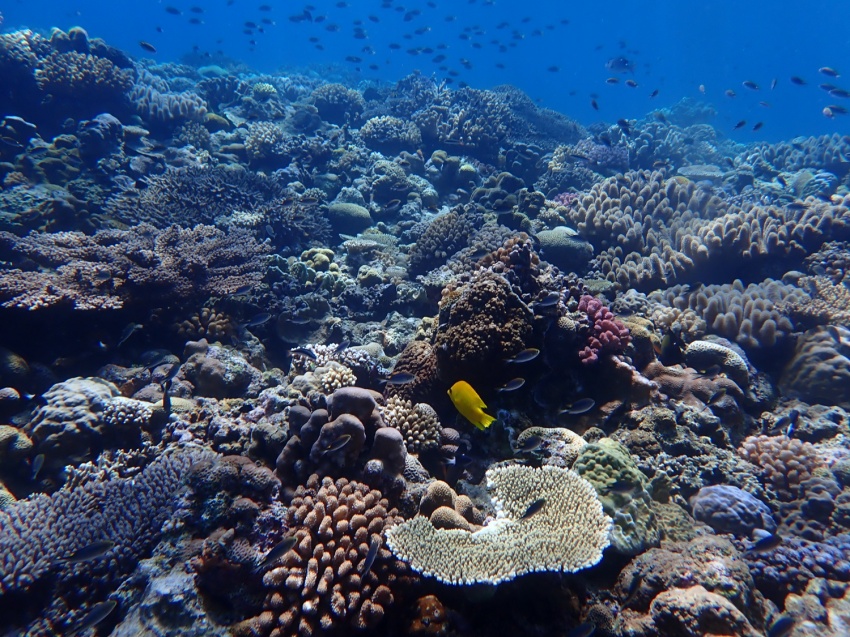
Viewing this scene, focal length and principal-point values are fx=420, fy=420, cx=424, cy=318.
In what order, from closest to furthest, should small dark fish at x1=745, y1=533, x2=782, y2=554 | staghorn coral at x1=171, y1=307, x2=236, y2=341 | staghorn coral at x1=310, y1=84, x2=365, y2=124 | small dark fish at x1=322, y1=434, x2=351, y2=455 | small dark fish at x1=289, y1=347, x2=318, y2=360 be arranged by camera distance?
small dark fish at x1=322, y1=434, x2=351, y2=455
small dark fish at x1=745, y1=533, x2=782, y2=554
small dark fish at x1=289, y1=347, x2=318, y2=360
staghorn coral at x1=171, y1=307, x2=236, y2=341
staghorn coral at x1=310, y1=84, x2=365, y2=124

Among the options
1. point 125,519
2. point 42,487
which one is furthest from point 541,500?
point 42,487

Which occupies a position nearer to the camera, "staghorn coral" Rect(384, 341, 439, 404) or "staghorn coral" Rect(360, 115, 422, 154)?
"staghorn coral" Rect(384, 341, 439, 404)

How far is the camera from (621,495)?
13.9 ft

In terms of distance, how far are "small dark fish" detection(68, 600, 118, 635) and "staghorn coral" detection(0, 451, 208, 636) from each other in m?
0.23

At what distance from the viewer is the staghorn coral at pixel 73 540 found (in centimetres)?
374

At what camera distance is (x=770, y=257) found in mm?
9055

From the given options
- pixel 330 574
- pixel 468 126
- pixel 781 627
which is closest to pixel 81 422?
pixel 330 574

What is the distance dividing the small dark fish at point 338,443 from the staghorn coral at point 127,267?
4.43 m

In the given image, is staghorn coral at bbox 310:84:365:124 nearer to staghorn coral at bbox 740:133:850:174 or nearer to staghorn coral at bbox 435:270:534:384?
staghorn coral at bbox 435:270:534:384

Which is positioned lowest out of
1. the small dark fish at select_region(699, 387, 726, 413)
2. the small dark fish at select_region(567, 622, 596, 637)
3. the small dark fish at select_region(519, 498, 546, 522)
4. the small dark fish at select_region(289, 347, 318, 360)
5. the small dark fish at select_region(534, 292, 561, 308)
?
the small dark fish at select_region(567, 622, 596, 637)

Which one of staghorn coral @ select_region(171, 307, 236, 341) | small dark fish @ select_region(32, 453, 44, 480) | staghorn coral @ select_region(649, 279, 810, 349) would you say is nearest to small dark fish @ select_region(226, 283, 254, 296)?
staghorn coral @ select_region(171, 307, 236, 341)

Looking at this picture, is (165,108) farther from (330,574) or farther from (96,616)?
(330,574)

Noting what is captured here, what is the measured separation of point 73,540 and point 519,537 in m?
4.16

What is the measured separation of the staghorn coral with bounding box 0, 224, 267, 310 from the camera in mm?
6316
